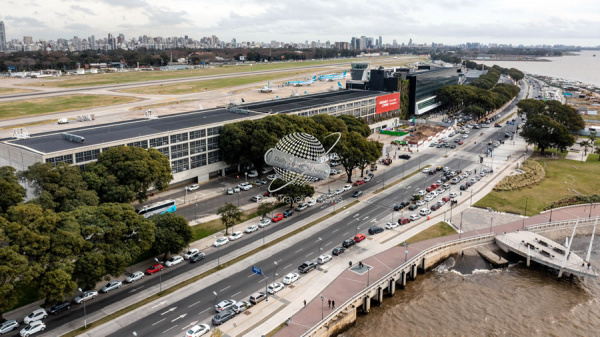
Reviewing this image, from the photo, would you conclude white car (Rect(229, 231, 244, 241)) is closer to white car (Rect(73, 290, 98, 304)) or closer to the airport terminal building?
white car (Rect(73, 290, 98, 304))

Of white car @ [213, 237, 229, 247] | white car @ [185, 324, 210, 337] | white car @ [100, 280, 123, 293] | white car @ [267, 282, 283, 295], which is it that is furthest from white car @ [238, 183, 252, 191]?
white car @ [185, 324, 210, 337]

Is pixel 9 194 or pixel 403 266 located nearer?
pixel 9 194

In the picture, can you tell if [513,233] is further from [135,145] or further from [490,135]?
[490,135]

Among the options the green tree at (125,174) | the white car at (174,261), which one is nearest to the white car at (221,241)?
the white car at (174,261)

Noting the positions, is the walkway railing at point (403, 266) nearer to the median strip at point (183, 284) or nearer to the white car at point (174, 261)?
the median strip at point (183, 284)

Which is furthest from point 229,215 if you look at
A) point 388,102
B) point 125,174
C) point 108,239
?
point 388,102

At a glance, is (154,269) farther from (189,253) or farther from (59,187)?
(59,187)
